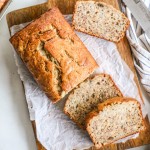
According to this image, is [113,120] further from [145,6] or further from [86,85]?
[145,6]

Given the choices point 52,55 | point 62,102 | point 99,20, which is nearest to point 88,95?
point 62,102

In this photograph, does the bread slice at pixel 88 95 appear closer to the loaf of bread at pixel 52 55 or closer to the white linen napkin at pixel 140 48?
the loaf of bread at pixel 52 55

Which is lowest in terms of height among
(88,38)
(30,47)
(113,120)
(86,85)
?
(113,120)

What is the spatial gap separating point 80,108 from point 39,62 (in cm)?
45

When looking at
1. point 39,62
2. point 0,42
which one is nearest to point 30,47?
point 39,62

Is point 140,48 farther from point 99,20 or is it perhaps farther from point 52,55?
point 52,55

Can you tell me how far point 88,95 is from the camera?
312 centimetres

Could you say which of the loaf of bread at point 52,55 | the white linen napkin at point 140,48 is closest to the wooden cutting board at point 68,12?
the white linen napkin at point 140,48

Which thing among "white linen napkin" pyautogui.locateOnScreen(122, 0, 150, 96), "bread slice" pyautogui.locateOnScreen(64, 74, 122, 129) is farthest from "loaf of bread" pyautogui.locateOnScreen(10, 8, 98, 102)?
"white linen napkin" pyautogui.locateOnScreen(122, 0, 150, 96)

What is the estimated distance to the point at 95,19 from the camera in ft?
10.3

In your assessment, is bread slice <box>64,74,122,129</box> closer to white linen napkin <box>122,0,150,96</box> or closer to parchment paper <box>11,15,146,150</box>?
parchment paper <box>11,15,146,150</box>

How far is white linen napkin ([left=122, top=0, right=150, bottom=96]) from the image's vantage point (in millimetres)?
3191

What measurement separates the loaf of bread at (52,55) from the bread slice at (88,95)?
116mm

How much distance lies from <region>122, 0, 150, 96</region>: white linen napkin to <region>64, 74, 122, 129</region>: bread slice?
0.75 ft
